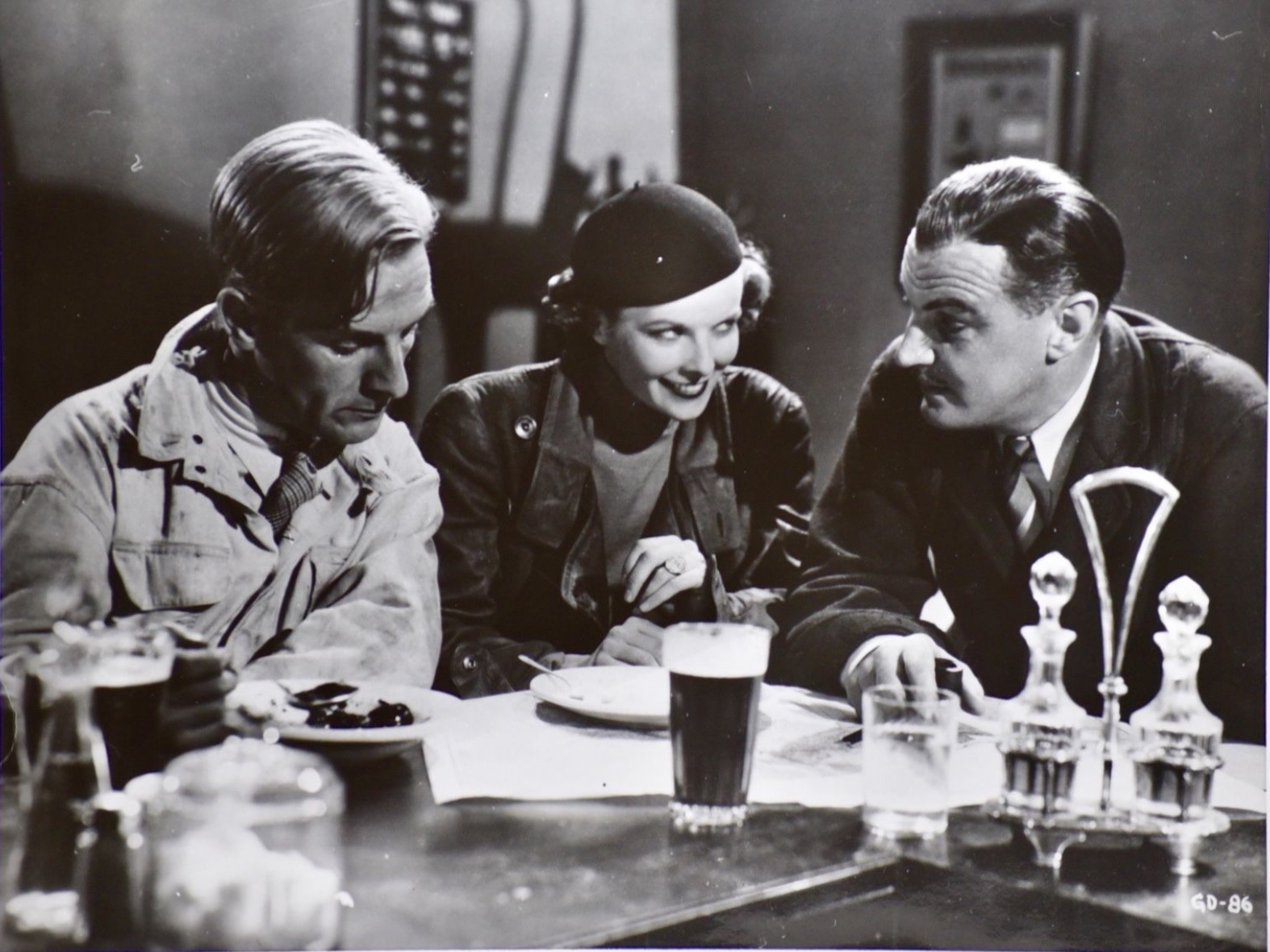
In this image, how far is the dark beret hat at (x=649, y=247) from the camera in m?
1.56

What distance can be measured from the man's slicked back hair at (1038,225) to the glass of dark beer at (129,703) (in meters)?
1.12

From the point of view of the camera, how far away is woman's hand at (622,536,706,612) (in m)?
1.61

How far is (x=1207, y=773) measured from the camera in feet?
3.63

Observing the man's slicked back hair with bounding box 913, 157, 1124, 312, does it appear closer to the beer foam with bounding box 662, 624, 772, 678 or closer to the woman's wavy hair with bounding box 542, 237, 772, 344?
the woman's wavy hair with bounding box 542, 237, 772, 344

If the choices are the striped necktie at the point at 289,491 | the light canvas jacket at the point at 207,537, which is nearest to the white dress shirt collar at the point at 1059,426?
the light canvas jacket at the point at 207,537

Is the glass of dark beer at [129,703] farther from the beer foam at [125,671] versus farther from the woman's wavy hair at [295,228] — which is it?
the woman's wavy hair at [295,228]

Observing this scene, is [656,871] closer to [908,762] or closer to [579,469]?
[908,762]

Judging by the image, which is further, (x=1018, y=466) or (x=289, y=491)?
(x=1018, y=466)

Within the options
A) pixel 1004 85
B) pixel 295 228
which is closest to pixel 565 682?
pixel 295 228

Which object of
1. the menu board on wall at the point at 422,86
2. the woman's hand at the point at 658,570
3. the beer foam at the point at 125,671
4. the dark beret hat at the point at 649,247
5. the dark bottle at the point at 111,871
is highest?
the menu board on wall at the point at 422,86

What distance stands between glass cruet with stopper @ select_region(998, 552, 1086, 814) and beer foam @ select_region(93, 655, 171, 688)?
2.76ft

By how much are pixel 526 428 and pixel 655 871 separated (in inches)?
29.5

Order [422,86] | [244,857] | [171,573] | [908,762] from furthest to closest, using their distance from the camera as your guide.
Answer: [422,86], [171,573], [908,762], [244,857]

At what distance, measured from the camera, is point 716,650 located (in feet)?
3.71
